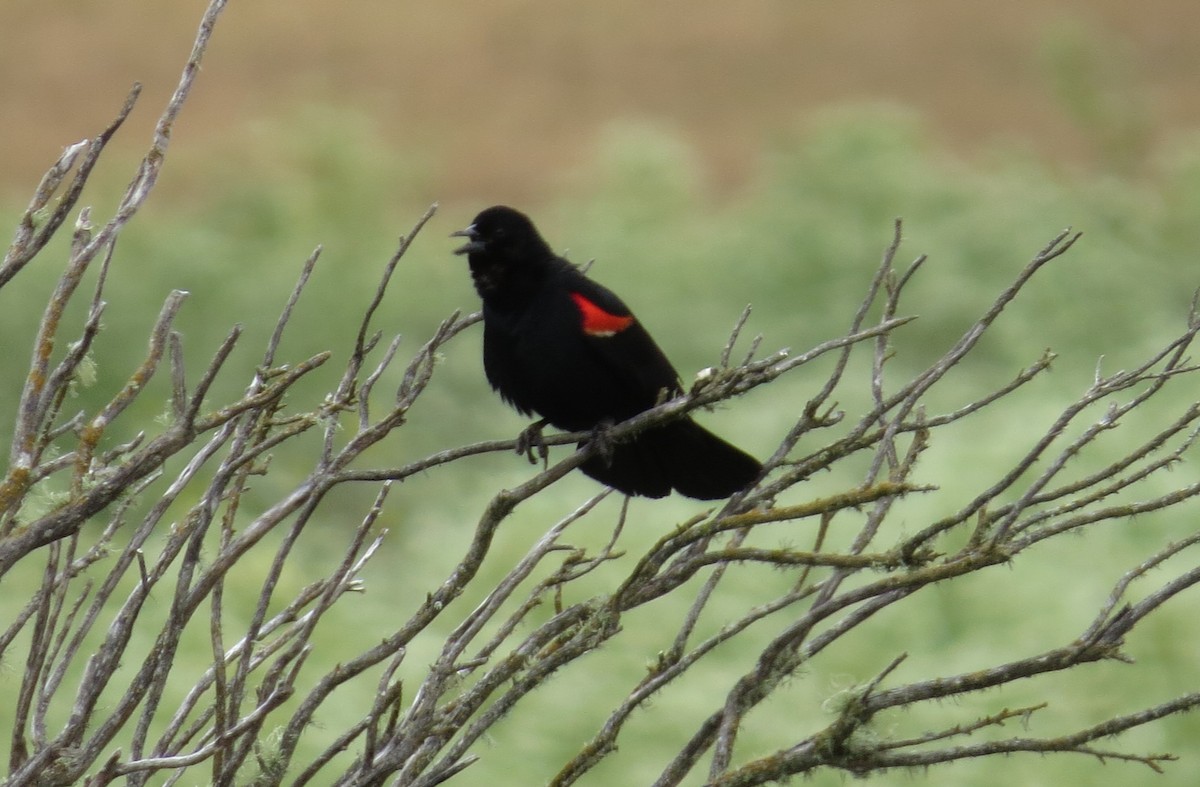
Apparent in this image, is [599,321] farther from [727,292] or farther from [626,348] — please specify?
[727,292]

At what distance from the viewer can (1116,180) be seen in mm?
9438

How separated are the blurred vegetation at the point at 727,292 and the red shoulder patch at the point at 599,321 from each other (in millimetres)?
1857

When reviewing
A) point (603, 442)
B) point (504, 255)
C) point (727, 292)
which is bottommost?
point (603, 442)

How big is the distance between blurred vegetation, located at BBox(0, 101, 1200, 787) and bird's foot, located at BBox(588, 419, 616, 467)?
189cm

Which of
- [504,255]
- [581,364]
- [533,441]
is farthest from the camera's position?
[504,255]

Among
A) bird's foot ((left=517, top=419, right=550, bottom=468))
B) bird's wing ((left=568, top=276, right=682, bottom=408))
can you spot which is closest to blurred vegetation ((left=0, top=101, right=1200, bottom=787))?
bird's foot ((left=517, top=419, right=550, bottom=468))

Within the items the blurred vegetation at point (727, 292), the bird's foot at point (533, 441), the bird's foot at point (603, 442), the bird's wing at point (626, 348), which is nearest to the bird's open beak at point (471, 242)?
the bird's wing at point (626, 348)

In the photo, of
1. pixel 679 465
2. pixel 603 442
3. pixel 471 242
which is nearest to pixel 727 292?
pixel 471 242

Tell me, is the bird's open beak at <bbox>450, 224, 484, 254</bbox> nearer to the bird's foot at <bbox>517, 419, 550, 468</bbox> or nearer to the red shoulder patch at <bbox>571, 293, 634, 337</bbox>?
the red shoulder patch at <bbox>571, 293, 634, 337</bbox>

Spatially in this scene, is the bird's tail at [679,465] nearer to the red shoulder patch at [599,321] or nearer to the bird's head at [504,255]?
the red shoulder patch at [599,321]

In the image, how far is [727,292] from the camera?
9.21 metres

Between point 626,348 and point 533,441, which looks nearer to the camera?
point 533,441

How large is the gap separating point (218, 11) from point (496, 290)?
4.73 ft

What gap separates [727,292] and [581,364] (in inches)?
247
